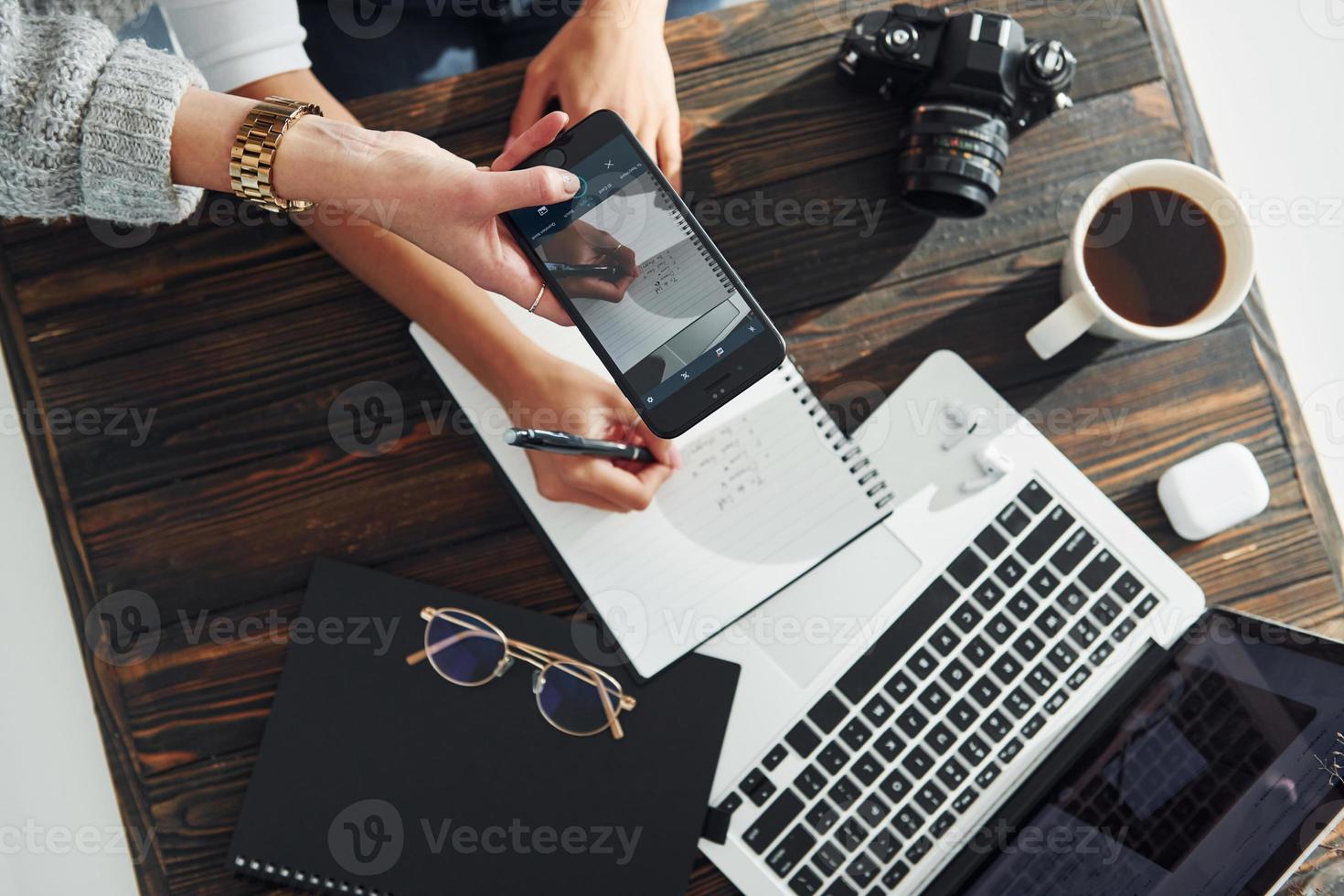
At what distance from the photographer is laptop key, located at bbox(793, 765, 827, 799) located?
768 millimetres

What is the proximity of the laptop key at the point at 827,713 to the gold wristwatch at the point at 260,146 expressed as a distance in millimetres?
659

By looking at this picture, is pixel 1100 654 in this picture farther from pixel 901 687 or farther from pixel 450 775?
pixel 450 775

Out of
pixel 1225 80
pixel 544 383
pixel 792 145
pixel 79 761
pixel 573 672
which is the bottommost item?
pixel 79 761

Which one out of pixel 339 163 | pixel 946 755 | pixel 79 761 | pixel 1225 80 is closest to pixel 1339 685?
pixel 946 755

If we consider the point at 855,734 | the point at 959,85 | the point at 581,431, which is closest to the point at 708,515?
the point at 581,431

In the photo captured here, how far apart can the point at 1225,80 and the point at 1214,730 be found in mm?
834

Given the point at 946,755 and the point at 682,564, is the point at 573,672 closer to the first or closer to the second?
the point at 682,564

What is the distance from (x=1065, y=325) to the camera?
0.77 m

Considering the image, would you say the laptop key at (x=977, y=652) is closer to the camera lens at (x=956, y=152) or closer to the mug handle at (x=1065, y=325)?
the mug handle at (x=1065, y=325)

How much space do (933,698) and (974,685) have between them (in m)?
0.04

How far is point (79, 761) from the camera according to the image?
801 mm

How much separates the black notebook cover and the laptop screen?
301 mm

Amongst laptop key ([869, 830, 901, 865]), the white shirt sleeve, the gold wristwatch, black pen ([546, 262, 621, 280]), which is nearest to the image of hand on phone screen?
black pen ([546, 262, 621, 280])

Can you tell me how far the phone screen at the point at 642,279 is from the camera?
2.31 feet
